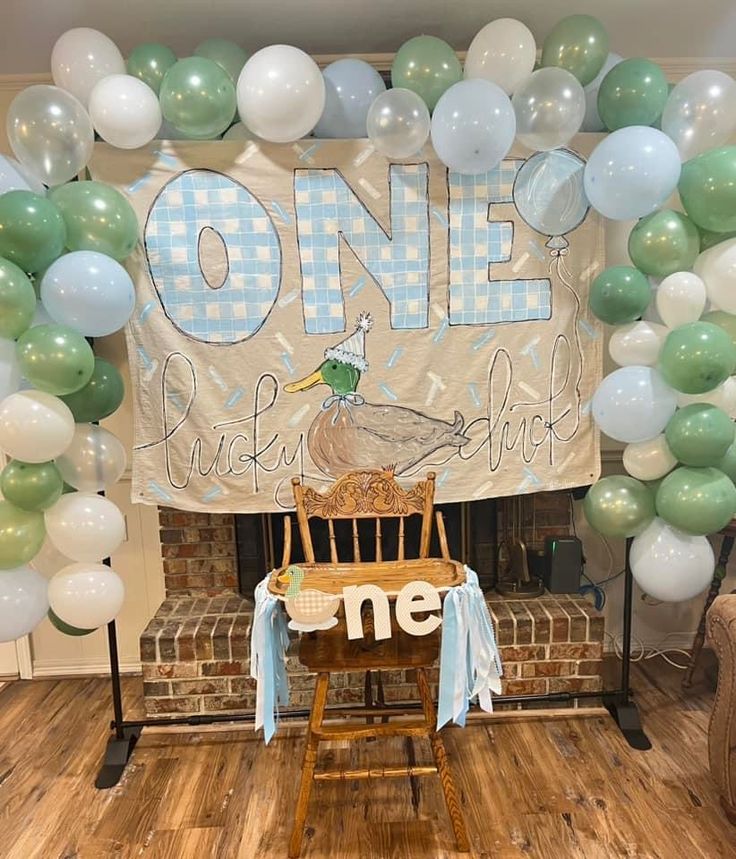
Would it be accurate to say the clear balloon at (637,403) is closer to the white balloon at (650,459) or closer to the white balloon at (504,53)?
the white balloon at (650,459)

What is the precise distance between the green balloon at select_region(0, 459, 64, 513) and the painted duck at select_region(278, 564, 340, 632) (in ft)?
2.57

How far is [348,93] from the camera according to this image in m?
1.94

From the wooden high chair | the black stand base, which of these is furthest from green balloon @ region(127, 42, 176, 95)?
the black stand base

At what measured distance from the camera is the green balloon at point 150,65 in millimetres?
1897

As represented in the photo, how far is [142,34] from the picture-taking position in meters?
2.14

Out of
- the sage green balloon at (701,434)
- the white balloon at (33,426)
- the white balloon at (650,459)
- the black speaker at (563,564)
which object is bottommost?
the black speaker at (563,564)

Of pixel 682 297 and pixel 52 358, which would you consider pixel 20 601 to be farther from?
pixel 682 297

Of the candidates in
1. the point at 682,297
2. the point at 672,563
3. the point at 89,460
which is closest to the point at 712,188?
the point at 682,297

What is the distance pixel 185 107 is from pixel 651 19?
1.65 metres

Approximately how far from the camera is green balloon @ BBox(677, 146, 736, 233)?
1.79 metres

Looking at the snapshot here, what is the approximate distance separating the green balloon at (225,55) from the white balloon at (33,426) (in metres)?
1.15

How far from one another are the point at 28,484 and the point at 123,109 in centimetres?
113

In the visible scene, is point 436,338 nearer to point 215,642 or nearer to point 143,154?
point 143,154

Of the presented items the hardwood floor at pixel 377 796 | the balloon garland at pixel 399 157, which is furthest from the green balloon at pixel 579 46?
the hardwood floor at pixel 377 796
